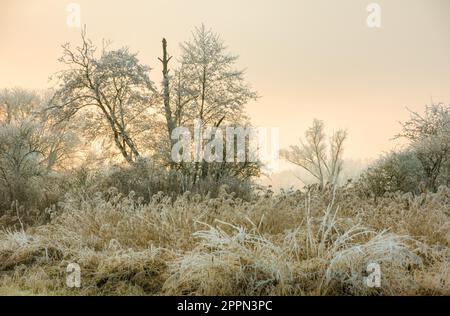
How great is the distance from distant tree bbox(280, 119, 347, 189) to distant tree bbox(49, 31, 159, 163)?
837 centimetres

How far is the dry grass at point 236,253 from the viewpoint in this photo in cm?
636

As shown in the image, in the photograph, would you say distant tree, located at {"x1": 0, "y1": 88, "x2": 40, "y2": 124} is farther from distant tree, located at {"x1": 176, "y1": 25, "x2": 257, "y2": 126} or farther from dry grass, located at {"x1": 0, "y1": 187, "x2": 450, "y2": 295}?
dry grass, located at {"x1": 0, "y1": 187, "x2": 450, "y2": 295}

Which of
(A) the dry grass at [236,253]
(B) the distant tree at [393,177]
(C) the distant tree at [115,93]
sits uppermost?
(C) the distant tree at [115,93]

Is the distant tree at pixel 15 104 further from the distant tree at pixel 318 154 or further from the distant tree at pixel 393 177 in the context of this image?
the distant tree at pixel 393 177

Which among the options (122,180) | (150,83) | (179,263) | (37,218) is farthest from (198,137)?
(179,263)

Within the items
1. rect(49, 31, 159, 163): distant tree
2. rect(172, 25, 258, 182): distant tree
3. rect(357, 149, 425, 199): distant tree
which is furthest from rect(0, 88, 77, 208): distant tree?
rect(357, 149, 425, 199): distant tree

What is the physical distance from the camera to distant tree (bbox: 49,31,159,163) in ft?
65.5

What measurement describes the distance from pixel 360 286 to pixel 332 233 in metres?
1.77

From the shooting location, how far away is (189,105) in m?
19.7

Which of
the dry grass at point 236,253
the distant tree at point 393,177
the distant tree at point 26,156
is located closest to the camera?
the dry grass at point 236,253

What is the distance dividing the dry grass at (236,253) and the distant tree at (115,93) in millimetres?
10577

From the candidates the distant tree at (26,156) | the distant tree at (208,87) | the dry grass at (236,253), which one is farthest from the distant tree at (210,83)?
the dry grass at (236,253)

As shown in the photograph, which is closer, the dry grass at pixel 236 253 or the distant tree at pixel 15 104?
the dry grass at pixel 236 253

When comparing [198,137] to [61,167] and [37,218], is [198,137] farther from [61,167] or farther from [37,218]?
[61,167]
